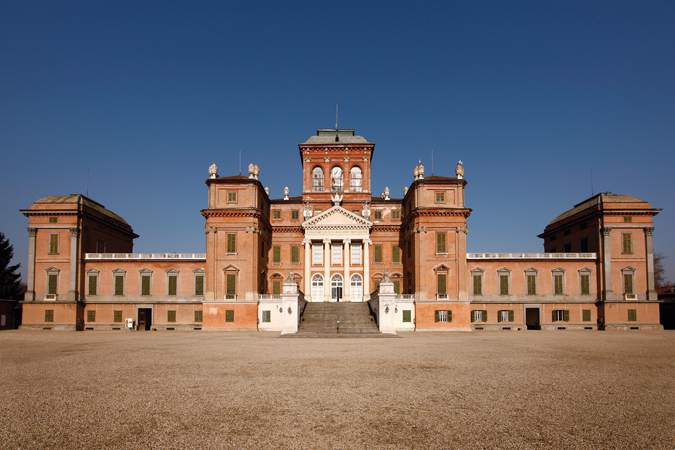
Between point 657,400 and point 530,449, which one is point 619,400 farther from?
point 530,449

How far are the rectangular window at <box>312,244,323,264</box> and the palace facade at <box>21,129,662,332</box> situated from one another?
0.37 ft

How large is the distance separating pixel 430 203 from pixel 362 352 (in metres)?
27.5

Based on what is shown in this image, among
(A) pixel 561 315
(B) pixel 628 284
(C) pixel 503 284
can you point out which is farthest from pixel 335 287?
(B) pixel 628 284

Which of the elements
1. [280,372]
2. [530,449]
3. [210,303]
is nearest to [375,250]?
[210,303]

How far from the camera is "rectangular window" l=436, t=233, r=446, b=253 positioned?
1882 inches

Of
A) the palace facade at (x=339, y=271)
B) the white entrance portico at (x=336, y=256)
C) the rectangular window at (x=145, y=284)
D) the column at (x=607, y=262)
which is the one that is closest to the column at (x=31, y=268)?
the palace facade at (x=339, y=271)

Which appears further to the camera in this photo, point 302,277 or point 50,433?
point 302,277

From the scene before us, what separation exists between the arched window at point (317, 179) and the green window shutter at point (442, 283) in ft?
62.8

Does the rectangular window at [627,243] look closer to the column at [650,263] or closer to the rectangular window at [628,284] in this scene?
the column at [650,263]

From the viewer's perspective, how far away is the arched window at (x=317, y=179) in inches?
2326

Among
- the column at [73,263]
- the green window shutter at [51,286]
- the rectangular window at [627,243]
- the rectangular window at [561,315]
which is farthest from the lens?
the rectangular window at [561,315]

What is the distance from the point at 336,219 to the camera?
5409 centimetres

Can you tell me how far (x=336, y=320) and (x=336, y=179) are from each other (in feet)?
70.7

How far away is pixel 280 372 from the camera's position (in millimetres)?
16828
